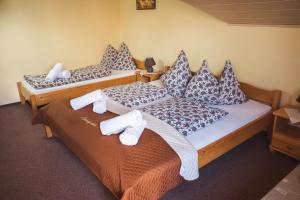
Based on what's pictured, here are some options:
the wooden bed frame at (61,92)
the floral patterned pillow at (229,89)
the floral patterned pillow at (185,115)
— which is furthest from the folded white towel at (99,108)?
the floral patterned pillow at (229,89)

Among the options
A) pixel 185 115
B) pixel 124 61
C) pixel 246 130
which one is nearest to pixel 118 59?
pixel 124 61

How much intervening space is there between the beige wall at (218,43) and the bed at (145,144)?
193mm

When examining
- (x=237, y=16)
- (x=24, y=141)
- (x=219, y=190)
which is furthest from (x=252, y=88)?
(x=24, y=141)

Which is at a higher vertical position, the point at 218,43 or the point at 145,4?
the point at 145,4

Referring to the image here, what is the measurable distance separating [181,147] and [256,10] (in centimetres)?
163

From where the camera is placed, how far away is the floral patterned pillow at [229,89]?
2.90m

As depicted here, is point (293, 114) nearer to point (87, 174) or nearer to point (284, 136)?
point (284, 136)

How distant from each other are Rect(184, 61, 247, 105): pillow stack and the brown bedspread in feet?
3.69

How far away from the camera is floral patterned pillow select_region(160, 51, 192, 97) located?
129 inches

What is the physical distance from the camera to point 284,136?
8.31ft

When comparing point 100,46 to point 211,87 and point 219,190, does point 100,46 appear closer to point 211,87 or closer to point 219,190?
point 211,87

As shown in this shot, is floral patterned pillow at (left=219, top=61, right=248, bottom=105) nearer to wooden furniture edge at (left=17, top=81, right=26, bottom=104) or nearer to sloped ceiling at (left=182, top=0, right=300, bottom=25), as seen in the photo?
sloped ceiling at (left=182, top=0, right=300, bottom=25)

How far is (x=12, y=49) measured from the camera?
13.6ft

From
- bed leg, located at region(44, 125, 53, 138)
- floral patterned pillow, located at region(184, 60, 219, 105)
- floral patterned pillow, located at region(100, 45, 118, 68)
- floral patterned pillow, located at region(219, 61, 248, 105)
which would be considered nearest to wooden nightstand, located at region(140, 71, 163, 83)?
floral patterned pillow, located at region(100, 45, 118, 68)
